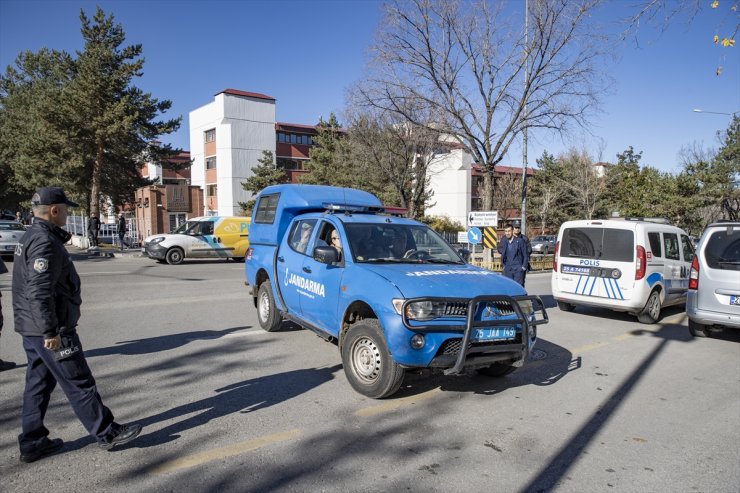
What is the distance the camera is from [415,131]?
27188 mm

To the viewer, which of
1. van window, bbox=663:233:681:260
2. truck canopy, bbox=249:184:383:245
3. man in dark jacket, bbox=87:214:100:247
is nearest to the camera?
truck canopy, bbox=249:184:383:245

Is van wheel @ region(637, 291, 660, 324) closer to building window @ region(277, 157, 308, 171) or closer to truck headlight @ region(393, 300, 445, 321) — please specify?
truck headlight @ region(393, 300, 445, 321)

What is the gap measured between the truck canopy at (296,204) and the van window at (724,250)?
5367 mm

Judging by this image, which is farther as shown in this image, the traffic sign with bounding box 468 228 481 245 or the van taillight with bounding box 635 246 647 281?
the traffic sign with bounding box 468 228 481 245

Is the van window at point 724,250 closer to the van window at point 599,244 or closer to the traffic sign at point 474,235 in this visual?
the van window at point 599,244

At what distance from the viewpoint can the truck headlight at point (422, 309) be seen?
437 cm

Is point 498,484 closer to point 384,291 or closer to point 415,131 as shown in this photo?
point 384,291

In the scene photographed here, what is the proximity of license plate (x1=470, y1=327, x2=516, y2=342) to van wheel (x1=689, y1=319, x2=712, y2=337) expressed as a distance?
524cm

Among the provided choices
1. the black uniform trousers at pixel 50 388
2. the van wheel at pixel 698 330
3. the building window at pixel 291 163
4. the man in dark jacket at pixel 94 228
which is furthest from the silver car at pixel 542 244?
the black uniform trousers at pixel 50 388

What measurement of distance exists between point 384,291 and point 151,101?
2705 cm

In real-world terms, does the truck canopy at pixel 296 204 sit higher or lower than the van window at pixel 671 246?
higher

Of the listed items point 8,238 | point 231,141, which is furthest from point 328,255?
point 231,141

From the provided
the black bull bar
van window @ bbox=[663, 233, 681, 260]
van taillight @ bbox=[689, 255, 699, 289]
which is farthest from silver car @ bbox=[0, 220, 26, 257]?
van taillight @ bbox=[689, 255, 699, 289]

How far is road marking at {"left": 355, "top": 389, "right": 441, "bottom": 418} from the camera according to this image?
14.6 ft
